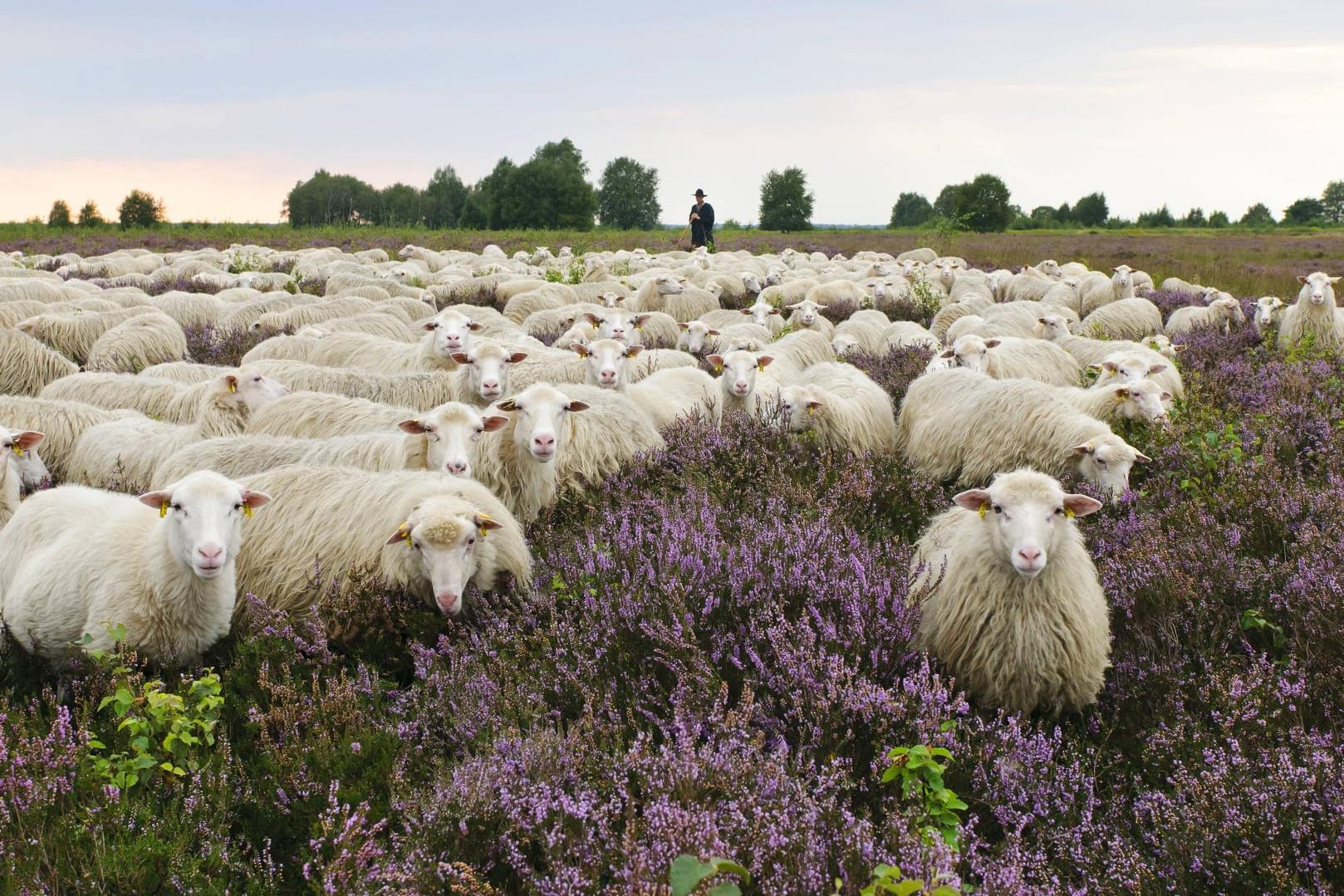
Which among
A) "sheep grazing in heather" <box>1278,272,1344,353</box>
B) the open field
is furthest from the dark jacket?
the open field

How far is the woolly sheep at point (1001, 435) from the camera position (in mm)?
5621

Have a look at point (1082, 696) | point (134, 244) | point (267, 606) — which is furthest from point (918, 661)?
point (134, 244)

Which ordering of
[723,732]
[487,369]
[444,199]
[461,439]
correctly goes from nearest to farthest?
[723,732]
[461,439]
[487,369]
[444,199]

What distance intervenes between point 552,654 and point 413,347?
6040mm

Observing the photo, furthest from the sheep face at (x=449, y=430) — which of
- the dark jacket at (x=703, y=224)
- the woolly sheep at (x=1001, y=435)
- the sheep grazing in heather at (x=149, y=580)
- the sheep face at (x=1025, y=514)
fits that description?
the dark jacket at (x=703, y=224)

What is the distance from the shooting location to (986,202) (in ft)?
206

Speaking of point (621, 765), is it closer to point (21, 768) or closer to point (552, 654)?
point (552, 654)

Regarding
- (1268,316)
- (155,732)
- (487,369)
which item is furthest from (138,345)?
(1268,316)

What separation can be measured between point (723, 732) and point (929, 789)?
63 centimetres

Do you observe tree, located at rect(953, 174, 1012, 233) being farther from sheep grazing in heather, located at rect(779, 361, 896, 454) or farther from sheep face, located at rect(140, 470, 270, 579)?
sheep face, located at rect(140, 470, 270, 579)

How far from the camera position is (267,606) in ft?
12.8

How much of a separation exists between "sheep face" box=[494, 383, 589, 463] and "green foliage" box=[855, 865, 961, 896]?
3553 millimetres

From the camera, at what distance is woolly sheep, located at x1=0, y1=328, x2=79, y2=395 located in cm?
859

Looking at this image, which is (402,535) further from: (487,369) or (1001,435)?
(1001,435)
